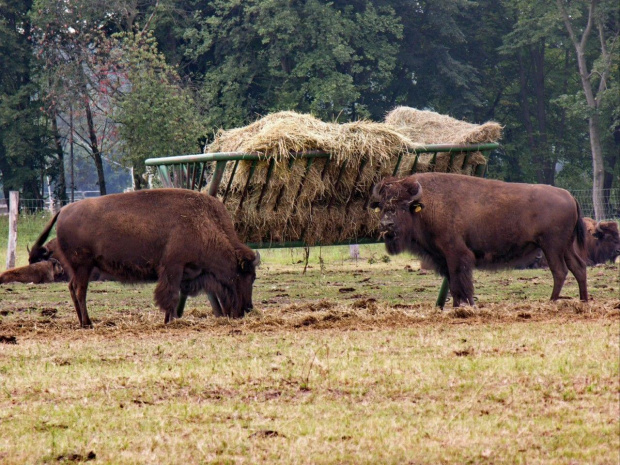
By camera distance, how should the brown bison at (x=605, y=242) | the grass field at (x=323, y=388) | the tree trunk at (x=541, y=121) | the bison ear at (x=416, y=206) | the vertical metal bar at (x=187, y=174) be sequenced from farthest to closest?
the tree trunk at (x=541, y=121)
the brown bison at (x=605, y=242)
the vertical metal bar at (x=187, y=174)
the bison ear at (x=416, y=206)
the grass field at (x=323, y=388)

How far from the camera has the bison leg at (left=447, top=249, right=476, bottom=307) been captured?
38.5ft

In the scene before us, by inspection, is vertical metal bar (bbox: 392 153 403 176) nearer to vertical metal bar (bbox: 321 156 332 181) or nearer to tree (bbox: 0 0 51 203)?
vertical metal bar (bbox: 321 156 332 181)

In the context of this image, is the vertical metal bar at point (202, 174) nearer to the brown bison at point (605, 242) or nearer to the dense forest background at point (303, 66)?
the brown bison at point (605, 242)

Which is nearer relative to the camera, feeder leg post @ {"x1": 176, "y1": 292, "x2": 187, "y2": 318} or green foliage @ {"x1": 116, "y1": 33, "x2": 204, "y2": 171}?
feeder leg post @ {"x1": 176, "y1": 292, "x2": 187, "y2": 318}

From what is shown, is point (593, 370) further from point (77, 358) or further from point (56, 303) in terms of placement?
point (56, 303)

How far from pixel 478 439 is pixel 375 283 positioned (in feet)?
39.7

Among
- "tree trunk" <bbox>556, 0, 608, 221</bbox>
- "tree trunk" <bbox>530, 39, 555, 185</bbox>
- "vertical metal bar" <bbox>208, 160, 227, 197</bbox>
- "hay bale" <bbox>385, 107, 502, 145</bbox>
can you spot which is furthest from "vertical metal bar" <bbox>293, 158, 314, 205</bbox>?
"tree trunk" <bbox>530, 39, 555, 185</bbox>

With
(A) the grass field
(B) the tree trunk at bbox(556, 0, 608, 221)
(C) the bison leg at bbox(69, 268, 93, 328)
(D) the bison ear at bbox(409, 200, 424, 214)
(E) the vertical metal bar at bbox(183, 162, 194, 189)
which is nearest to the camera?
(A) the grass field

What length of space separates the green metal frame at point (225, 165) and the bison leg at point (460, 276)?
48 cm

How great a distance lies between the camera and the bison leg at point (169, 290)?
11.2m

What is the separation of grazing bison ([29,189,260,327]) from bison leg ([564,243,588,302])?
415 centimetres

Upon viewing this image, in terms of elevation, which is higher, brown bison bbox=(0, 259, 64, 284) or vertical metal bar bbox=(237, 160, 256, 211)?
vertical metal bar bbox=(237, 160, 256, 211)

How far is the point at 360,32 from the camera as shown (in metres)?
44.0

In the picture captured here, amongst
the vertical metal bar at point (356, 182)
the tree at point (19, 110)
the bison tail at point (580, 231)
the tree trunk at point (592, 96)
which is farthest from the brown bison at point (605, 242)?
the tree at point (19, 110)
